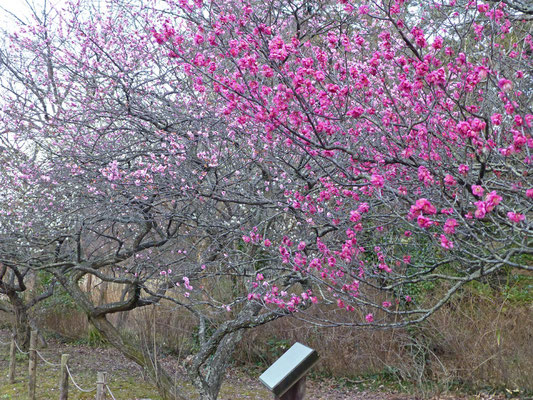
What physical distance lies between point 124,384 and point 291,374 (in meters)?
7.42

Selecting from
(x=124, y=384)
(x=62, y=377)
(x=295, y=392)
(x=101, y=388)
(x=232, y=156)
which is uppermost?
(x=232, y=156)

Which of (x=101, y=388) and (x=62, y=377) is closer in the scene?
(x=101, y=388)

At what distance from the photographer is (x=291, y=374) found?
2.77 m

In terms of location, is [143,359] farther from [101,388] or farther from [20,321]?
[20,321]

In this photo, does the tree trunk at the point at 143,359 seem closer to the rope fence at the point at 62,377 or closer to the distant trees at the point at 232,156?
the distant trees at the point at 232,156

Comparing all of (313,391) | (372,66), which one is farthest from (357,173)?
(313,391)

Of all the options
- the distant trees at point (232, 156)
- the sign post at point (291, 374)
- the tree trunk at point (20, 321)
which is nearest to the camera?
the sign post at point (291, 374)

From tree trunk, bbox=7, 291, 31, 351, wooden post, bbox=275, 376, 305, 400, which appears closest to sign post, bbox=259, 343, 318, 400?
wooden post, bbox=275, 376, 305, 400

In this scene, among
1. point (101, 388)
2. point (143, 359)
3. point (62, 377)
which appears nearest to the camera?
point (101, 388)

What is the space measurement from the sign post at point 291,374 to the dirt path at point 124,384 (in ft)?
18.0

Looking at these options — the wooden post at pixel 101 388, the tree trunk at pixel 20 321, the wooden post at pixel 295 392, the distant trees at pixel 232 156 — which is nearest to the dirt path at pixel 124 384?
the tree trunk at pixel 20 321

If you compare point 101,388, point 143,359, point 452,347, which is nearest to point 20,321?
point 143,359

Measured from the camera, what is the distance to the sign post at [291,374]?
9.07 feet

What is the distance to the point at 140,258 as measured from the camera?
9.38 meters
